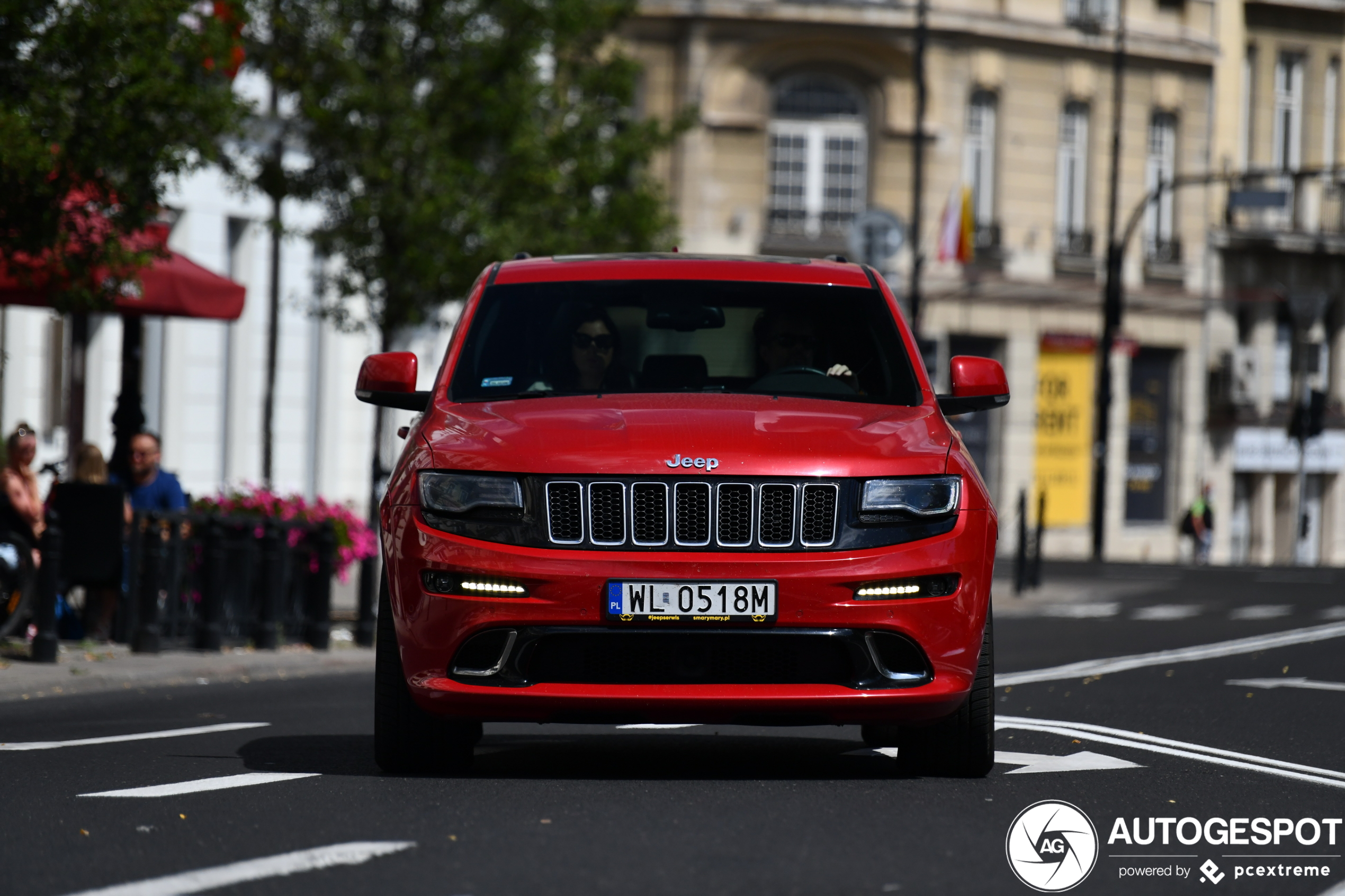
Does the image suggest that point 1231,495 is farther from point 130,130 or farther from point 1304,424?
point 130,130

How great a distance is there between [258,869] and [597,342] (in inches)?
124

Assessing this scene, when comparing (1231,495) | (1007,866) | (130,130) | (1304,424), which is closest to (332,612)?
(130,130)

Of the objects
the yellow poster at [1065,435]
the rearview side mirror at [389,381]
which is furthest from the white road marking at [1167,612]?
the yellow poster at [1065,435]

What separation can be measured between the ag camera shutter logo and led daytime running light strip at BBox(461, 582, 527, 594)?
5.56ft

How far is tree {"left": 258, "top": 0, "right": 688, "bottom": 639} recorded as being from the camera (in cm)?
2134

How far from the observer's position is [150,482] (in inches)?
671

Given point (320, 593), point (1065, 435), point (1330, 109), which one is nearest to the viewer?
point (320, 593)

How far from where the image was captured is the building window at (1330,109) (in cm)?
5450

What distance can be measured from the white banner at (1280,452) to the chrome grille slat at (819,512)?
45.6 m

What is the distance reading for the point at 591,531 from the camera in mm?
7680

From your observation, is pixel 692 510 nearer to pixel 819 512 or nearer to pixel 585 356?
pixel 819 512

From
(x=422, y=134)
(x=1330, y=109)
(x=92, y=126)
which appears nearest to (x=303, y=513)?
(x=92, y=126)

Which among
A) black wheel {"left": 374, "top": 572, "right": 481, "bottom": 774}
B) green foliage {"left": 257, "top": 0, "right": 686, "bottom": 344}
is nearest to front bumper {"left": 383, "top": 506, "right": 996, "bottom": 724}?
black wheel {"left": 374, "top": 572, "right": 481, "bottom": 774}

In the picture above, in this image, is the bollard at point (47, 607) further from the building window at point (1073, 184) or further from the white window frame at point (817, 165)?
the building window at point (1073, 184)
